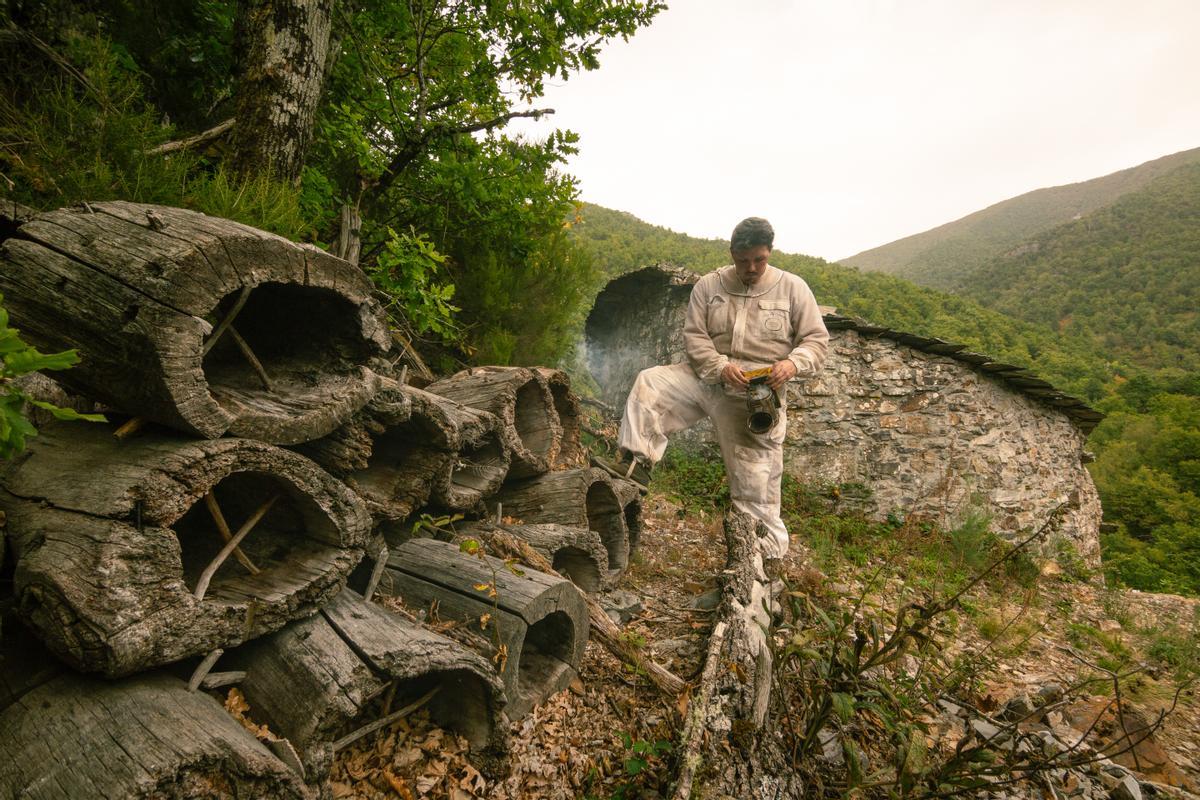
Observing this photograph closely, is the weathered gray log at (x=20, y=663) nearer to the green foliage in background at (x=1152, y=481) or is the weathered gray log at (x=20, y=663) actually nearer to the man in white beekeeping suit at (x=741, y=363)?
the man in white beekeeping suit at (x=741, y=363)

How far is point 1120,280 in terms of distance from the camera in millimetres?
39125

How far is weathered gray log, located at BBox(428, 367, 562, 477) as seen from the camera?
3.23 meters

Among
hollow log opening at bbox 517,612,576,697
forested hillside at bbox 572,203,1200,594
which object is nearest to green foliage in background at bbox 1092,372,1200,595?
forested hillside at bbox 572,203,1200,594

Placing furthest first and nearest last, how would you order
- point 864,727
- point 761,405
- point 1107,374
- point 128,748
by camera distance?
point 1107,374 < point 761,405 < point 864,727 < point 128,748

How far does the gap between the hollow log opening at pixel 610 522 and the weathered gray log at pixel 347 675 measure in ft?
5.68

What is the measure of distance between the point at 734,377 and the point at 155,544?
10.2 feet

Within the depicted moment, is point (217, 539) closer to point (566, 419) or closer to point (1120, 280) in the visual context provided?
point (566, 419)

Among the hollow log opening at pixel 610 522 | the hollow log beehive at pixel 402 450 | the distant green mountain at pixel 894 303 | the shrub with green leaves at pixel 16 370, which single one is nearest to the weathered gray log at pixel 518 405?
the hollow log beehive at pixel 402 450

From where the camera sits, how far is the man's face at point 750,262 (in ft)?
11.7

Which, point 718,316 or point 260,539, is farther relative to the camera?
point 718,316

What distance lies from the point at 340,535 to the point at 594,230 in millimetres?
25894

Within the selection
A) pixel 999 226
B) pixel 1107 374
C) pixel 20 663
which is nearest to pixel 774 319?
pixel 20 663

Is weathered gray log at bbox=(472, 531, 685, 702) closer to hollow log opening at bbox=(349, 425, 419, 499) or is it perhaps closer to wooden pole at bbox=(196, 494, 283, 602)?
hollow log opening at bbox=(349, 425, 419, 499)

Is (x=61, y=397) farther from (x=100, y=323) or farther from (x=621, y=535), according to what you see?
(x=621, y=535)
